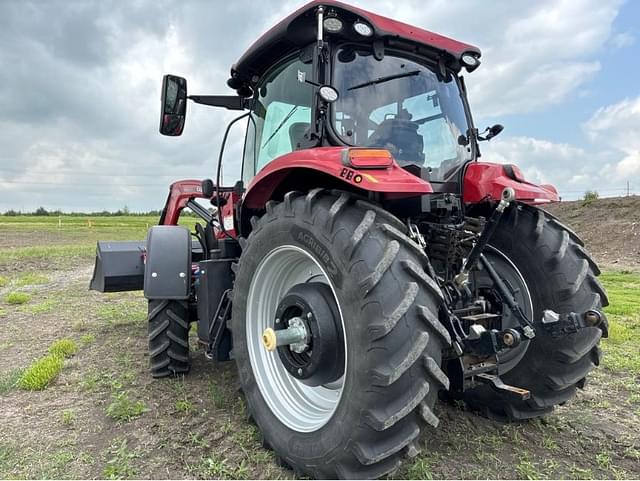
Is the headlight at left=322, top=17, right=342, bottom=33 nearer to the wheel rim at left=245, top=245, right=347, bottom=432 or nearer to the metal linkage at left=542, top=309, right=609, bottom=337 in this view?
the wheel rim at left=245, top=245, right=347, bottom=432

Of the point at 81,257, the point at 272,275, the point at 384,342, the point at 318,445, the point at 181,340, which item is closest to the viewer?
the point at 384,342

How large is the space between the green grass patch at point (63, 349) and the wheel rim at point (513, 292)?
4002 mm

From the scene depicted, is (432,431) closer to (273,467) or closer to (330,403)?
(330,403)

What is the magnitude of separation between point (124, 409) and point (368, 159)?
8.13 ft

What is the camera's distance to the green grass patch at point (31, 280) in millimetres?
10102

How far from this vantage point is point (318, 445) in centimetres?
239

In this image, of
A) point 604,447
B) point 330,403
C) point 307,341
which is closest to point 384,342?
point 307,341

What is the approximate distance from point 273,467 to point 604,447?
1999mm

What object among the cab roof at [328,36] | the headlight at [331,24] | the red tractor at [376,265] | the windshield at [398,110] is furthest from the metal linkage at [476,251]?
the headlight at [331,24]

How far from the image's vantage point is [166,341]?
417cm

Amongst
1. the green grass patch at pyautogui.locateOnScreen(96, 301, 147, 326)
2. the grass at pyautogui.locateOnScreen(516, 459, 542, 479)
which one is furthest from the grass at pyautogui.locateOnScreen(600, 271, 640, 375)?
the green grass patch at pyautogui.locateOnScreen(96, 301, 147, 326)

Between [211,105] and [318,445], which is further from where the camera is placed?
[211,105]

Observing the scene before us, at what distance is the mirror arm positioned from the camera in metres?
4.39

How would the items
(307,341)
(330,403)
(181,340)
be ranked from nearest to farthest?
(307,341) → (330,403) → (181,340)
